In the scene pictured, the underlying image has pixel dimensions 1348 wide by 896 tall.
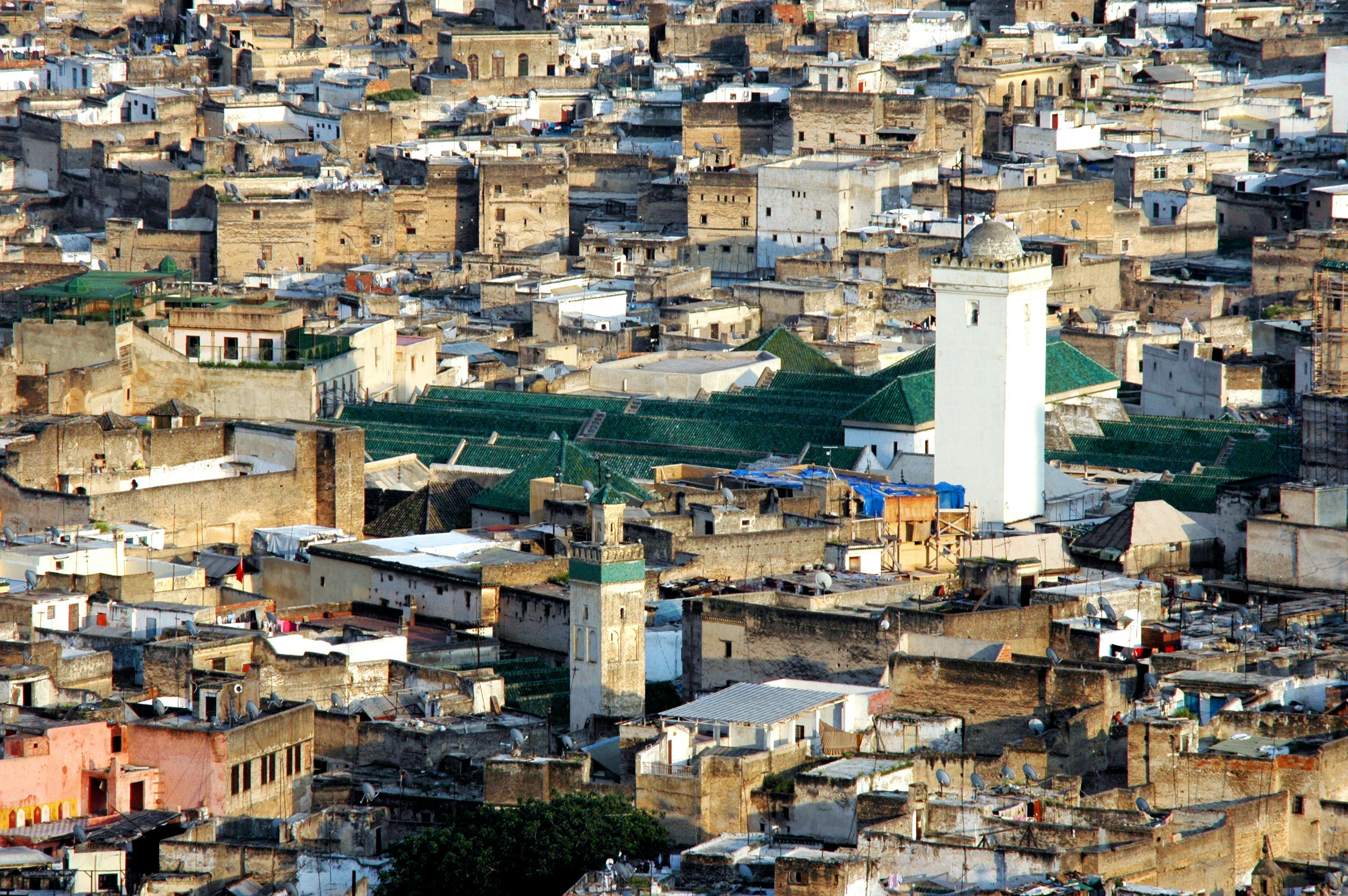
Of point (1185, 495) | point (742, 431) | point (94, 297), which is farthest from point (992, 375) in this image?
point (94, 297)

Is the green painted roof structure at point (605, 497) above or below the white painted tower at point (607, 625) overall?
above

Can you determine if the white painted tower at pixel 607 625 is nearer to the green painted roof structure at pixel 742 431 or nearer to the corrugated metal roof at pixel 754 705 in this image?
the corrugated metal roof at pixel 754 705

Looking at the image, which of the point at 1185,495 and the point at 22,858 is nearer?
the point at 22,858

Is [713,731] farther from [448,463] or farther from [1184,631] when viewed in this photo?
[448,463]

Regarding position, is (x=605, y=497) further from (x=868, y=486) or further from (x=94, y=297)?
(x=94, y=297)

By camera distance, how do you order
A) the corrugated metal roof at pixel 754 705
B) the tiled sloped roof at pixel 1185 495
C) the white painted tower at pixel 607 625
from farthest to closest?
1. the tiled sloped roof at pixel 1185 495
2. the white painted tower at pixel 607 625
3. the corrugated metal roof at pixel 754 705

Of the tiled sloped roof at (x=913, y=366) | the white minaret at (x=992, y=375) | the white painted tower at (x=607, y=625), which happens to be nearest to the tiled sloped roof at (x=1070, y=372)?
the tiled sloped roof at (x=913, y=366)

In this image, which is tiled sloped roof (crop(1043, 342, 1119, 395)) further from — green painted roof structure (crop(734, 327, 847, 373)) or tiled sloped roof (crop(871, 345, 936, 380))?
green painted roof structure (crop(734, 327, 847, 373))

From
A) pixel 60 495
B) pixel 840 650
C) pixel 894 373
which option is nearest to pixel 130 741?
pixel 840 650
